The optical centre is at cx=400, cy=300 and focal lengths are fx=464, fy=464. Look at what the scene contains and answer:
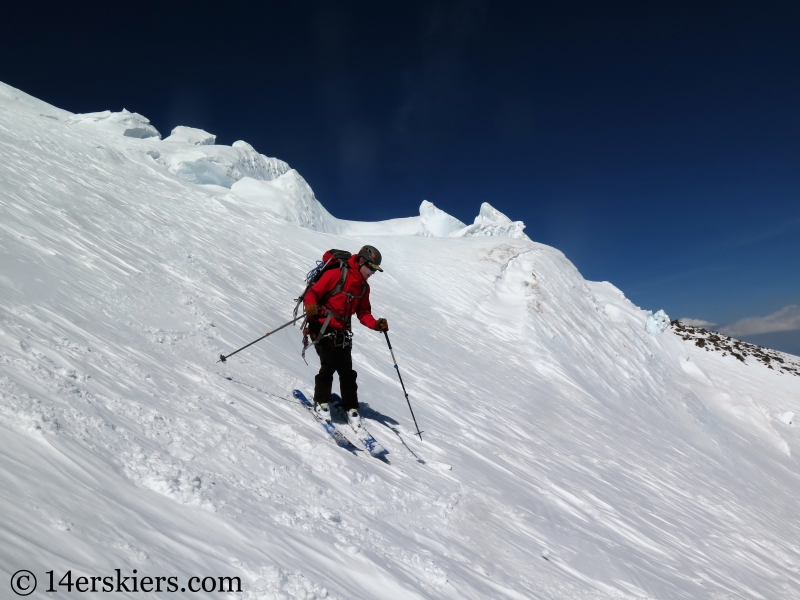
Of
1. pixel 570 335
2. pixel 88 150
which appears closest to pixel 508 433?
pixel 570 335

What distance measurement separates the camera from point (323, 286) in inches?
241

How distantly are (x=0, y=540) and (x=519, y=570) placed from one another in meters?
4.02

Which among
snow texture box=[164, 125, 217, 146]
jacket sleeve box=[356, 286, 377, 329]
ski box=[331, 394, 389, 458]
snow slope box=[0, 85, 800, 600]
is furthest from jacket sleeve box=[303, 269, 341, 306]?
snow texture box=[164, 125, 217, 146]

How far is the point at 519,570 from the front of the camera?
4.39 meters

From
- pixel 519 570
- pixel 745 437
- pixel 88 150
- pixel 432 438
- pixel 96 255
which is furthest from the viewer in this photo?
pixel 745 437

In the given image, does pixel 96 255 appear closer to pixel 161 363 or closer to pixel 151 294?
pixel 151 294

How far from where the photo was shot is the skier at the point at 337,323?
606cm

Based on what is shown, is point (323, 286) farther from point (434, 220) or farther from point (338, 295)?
point (434, 220)

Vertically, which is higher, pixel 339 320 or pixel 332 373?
pixel 339 320

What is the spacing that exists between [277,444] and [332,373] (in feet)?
5.33

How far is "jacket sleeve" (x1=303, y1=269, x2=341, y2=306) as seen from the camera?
6.05 m

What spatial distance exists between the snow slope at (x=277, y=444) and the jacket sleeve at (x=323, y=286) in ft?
4.68

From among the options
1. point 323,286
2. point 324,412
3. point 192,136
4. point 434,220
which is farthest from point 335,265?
point 434,220

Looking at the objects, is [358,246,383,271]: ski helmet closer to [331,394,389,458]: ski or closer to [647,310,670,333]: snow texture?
[331,394,389,458]: ski
